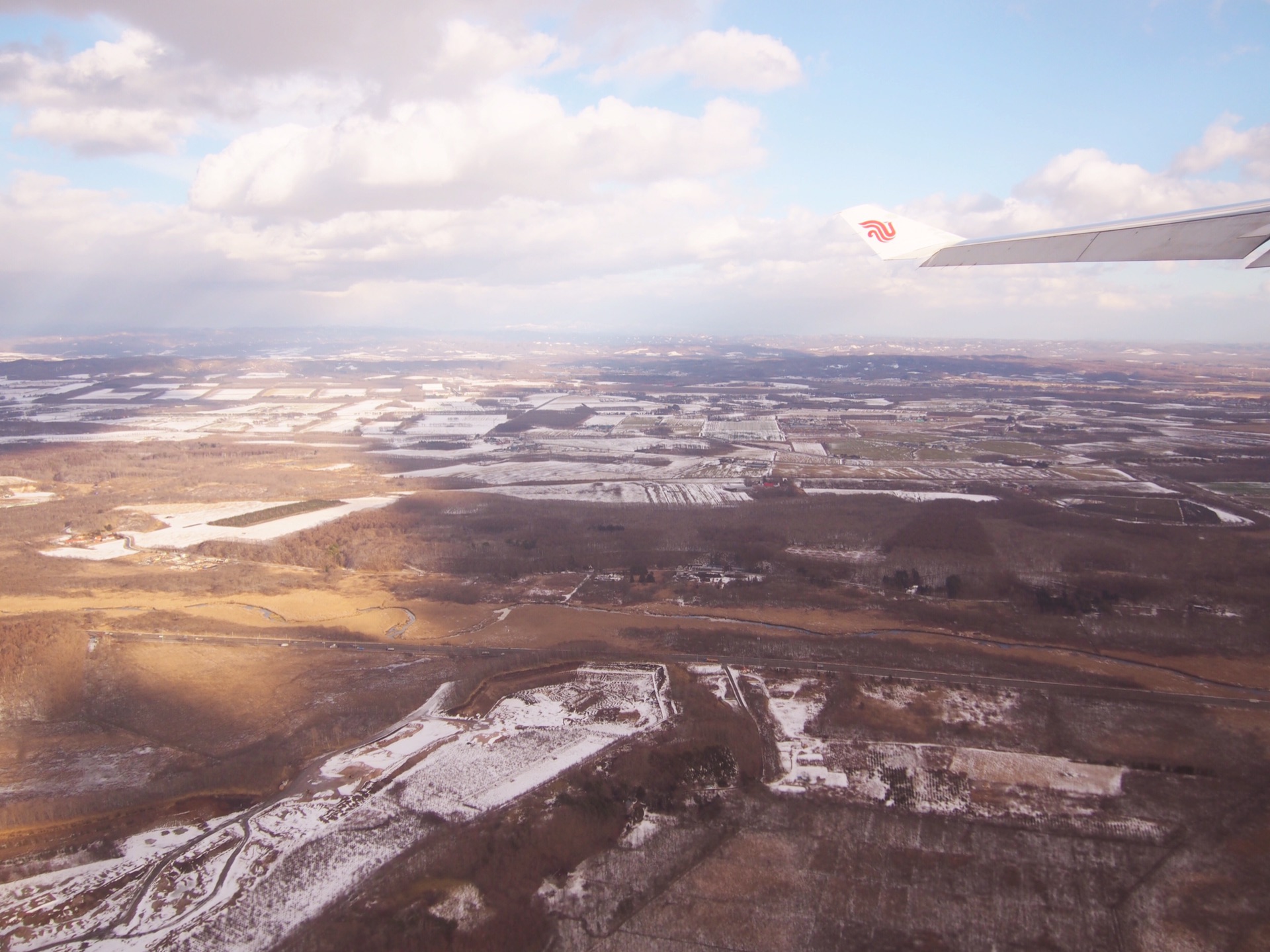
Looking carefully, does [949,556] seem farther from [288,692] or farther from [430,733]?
[288,692]

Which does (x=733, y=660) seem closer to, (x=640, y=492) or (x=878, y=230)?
(x=878, y=230)

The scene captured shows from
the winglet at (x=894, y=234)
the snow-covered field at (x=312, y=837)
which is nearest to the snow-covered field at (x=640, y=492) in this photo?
the snow-covered field at (x=312, y=837)

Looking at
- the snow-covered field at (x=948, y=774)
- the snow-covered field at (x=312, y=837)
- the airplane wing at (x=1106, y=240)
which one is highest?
the airplane wing at (x=1106, y=240)

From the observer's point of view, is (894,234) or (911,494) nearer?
(894,234)

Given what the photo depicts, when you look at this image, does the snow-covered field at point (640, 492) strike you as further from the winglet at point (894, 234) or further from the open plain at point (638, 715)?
the winglet at point (894, 234)

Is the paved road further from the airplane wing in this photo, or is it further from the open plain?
the airplane wing

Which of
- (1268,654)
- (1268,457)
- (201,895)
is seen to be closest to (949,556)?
(1268,654)

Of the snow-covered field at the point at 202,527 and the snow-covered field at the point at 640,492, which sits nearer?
the snow-covered field at the point at 202,527

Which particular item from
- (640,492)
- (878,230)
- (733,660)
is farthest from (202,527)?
(878,230)

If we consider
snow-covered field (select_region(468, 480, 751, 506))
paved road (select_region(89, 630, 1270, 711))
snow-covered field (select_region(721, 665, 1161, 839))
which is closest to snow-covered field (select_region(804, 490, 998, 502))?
snow-covered field (select_region(468, 480, 751, 506))
